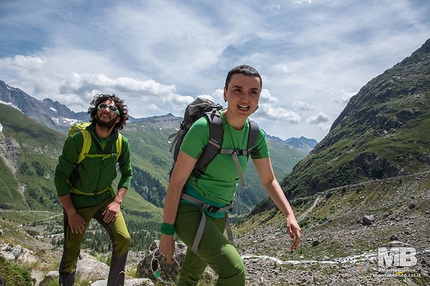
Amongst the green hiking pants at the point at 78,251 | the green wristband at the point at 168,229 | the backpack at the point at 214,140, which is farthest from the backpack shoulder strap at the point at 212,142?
the green hiking pants at the point at 78,251

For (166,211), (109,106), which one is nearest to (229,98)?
(166,211)

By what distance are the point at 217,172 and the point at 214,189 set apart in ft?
0.87

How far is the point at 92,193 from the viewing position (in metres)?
6.02

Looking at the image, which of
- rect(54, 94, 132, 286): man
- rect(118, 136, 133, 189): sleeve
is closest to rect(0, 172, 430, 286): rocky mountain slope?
rect(54, 94, 132, 286): man

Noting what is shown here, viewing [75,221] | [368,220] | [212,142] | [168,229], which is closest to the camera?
[168,229]

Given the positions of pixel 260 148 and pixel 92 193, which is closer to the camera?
pixel 260 148

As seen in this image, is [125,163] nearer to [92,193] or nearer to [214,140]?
[92,193]

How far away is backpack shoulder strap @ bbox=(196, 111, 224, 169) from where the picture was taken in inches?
152

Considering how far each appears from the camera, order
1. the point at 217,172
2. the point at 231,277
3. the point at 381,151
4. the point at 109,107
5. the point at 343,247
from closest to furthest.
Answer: the point at 231,277, the point at 217,172, the point at 109,107, the point at 343,247, the point at 381,151

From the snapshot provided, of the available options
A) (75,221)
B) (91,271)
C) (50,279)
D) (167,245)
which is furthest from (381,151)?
(167,245)

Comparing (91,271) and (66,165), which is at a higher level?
(66,165)

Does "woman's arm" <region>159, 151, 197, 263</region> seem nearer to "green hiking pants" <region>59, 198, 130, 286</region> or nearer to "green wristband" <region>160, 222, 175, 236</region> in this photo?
Result: "green wristband" <region>160, 222, 175, 236</region>

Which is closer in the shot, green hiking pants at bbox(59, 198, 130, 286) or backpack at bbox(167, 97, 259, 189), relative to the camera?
backpack at bbox(167, 97, 259, 189)

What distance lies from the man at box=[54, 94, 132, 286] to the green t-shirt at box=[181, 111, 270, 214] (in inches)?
108
